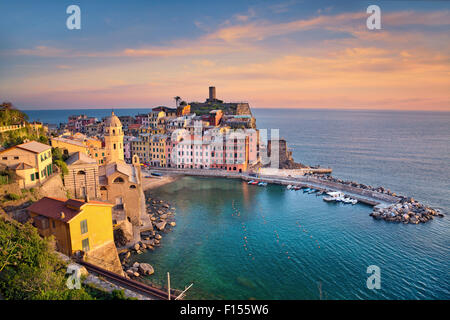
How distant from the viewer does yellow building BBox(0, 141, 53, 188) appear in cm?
2241

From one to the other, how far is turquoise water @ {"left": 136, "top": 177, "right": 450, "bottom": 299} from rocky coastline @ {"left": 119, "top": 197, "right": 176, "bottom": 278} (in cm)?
76

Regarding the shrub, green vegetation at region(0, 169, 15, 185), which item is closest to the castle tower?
green vegetation at region(0, 169, 15, 185)

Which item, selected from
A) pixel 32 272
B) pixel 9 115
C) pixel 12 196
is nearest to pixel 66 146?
pixel 9 115

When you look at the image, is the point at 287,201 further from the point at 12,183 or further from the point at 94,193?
the point at 12,183

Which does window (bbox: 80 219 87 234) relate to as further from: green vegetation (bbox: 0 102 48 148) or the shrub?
green vegetation (bbox: 0 102 48 148)

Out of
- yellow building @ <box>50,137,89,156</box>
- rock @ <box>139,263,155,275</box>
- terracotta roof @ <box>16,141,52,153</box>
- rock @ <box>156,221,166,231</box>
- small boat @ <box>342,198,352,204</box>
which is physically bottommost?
small boat @ <box>342,198,352,204</box>

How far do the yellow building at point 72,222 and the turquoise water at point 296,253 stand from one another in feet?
18.0

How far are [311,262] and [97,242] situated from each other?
16.7 metres

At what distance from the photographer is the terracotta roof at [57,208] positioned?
17.4 meters

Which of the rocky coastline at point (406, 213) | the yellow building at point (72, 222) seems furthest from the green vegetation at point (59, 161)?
the rocky coastline at point (406, 213)

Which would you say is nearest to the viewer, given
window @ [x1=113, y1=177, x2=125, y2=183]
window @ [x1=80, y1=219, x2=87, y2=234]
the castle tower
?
window @ [x1=80, y1=219, x2=87, y2=234]

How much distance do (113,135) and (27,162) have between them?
12871mm

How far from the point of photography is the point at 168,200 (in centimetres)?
3894

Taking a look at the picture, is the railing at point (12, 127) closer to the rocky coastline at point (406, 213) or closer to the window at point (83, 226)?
the window at point (83, 226)
